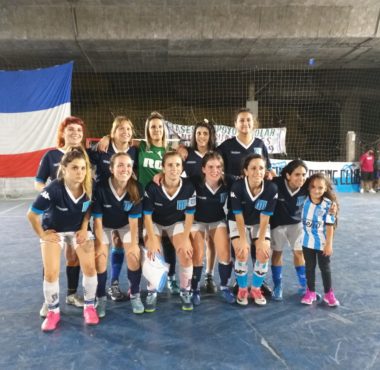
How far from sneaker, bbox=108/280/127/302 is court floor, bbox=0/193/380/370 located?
0.20 ft

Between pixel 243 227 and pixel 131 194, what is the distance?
0.81m

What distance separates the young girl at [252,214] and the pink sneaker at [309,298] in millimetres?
277

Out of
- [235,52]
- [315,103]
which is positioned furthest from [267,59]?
[315,103]

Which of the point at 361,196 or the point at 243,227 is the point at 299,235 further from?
the point at 361,196

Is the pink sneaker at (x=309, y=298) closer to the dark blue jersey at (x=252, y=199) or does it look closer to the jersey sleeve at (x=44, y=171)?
the dark blue jersey at (x=252, y=199)

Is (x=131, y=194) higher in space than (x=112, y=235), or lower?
higher

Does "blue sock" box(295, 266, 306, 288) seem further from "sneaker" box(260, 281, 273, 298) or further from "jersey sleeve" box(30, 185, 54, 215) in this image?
"jersey sleeve" box(30, 185, 54, 215)

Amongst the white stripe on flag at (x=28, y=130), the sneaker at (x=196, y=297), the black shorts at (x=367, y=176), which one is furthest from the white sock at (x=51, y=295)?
the black shorts at (x=367, y=176)

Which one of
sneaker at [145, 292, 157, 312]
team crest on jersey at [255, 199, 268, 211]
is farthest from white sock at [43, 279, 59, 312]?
team crest on jersey at [255, 199, 268, 211]

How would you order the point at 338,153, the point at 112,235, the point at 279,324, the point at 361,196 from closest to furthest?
the point at 279,324 → the point at 112,235 → the point at 361,196 → the point at 338,153

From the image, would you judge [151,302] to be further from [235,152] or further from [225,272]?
[235,152]

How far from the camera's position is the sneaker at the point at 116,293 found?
2508 mm

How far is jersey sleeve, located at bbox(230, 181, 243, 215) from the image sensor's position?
243 centimetres

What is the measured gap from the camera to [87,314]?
7.17ft
